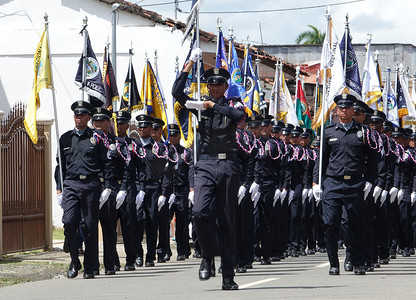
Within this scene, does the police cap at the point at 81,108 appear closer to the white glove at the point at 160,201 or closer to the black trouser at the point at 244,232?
the black trouser at the point at 244,232

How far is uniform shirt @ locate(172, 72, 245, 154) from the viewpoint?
10898 millimetres

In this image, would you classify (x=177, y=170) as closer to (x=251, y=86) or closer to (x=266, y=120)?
(x=266, y=120)

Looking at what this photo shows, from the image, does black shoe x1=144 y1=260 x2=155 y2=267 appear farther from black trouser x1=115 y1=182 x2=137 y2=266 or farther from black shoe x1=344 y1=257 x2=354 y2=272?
black shoe x1=344 y1=257 x2=354 y2=272

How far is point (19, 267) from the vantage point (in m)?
13.9

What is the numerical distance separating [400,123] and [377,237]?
10737 millimetres

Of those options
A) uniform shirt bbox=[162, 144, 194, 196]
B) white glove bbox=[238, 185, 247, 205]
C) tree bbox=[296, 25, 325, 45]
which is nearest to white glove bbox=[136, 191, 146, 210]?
uniform shirt bbox=[162, 144, 194, 196]

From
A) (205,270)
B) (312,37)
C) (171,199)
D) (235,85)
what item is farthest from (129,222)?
(312,37)

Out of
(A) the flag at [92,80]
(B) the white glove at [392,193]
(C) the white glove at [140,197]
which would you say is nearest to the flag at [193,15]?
(C) the white glove at [140,197]

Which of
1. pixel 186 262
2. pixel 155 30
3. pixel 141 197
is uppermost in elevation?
pixel 155 30

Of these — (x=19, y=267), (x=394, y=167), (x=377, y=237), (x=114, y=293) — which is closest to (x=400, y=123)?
(x=394, y=167)

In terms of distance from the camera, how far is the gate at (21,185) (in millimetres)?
15734

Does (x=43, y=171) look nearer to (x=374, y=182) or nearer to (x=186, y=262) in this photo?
(x=186, y=262)

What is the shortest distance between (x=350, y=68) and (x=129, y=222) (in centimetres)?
539

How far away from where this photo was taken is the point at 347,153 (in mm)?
12727
